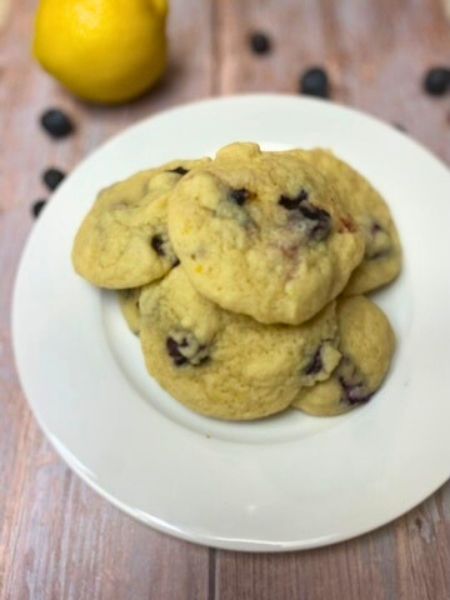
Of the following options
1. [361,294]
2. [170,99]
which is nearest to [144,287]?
[361,294]

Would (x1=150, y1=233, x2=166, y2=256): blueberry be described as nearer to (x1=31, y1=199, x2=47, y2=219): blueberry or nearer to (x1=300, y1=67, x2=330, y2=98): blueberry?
(x1=31, y1=199, x2=47, y2=219): blueberry

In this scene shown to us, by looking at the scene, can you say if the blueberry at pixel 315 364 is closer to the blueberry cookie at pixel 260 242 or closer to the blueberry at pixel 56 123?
the blueberry cookie at pixel 260 242

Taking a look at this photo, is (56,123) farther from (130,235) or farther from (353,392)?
(353,392)

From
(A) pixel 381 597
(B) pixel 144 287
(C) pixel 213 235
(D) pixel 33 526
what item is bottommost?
(D) pixel 33 526

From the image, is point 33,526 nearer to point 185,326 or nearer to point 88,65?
point 185,326

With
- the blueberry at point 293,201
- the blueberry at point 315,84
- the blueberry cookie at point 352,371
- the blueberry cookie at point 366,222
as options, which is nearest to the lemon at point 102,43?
the blueberry at point 315,84
